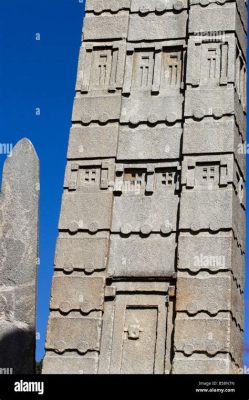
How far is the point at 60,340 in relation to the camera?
1227cm

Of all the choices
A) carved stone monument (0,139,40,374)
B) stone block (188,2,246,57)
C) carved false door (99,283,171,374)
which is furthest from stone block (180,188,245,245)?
stone block (188,2,246,57)

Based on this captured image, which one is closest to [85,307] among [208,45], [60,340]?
[60,340]

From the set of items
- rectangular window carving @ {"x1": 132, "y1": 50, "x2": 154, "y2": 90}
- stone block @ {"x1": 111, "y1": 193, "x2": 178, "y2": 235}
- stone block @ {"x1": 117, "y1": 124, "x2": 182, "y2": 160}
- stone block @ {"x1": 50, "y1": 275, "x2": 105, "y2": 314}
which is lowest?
stone block @ {"x1": 50, "y1": 275, "x2": 105, "y2": 314}

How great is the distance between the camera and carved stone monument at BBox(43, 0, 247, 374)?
12.0 meters

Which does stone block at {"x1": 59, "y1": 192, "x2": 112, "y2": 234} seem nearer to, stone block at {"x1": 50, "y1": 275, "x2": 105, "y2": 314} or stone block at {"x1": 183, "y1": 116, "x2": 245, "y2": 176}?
stone block at {"x1": 50, "y1": 275, "x2": 105, "y2": 314}

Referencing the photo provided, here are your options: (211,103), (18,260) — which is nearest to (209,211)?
(211,103)

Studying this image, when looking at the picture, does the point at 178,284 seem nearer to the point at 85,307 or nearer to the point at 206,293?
the point at 206,293

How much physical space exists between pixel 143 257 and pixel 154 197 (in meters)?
0.91

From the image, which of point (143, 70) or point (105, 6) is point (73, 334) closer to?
point (143, 70)

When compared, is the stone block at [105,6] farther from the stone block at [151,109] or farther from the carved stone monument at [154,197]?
the stone block at [151,109]

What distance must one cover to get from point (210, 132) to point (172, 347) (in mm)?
3087

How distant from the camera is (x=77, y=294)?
40.9 feet

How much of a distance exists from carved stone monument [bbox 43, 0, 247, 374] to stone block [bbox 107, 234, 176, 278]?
2cm

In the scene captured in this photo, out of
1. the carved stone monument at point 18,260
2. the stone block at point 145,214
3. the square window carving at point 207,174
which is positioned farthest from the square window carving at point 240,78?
the carved stone monument at point 18,260
